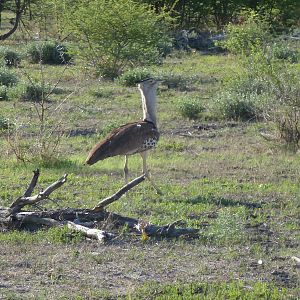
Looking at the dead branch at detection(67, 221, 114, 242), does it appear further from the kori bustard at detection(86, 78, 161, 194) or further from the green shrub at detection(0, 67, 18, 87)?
the green shrub at detection(0, 67, 18, 87)

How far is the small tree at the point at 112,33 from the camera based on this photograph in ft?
68.4

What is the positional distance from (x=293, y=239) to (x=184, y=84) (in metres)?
11.6

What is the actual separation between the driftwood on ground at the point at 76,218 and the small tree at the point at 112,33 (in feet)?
41.9

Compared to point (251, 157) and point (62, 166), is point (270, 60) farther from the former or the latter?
point (62, 166)

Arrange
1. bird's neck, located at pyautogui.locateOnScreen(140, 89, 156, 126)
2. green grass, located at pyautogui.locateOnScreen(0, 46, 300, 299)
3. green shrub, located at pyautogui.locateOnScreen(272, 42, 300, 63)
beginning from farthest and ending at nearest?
1. green shrub, located at pyautogui.locateOnScreen(272, 42, 300, 63)
2. bird's neck, located at pyautogui.locateOnScreen(140, 89, 156, 126)
3. green grass, located at pyautogui.locateOnScreen(0, 46, 300, 299)

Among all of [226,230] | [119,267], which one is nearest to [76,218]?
[119,267]

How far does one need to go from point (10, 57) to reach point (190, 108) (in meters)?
8.98

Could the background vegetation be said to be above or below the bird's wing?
below

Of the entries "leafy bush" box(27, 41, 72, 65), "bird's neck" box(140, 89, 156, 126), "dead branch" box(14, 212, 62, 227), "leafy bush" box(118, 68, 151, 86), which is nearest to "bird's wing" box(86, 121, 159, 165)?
"bird's neck" box(140, 89, 156, 126)

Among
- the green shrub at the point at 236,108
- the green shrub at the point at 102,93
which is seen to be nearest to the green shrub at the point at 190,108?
the green shrub at the point at 236,108

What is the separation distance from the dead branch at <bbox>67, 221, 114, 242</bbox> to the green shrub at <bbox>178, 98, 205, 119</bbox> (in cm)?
769

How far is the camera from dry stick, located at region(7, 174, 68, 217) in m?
8.05

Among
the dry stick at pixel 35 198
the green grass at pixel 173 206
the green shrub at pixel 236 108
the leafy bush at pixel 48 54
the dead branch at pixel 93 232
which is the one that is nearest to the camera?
the green grass at pixel 173 206

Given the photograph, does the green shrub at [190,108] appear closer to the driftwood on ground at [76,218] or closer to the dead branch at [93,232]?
the driftwood on ground at [76,218]
